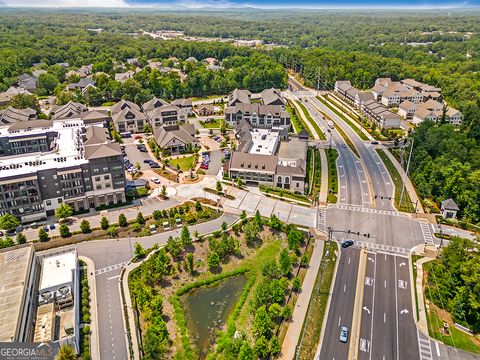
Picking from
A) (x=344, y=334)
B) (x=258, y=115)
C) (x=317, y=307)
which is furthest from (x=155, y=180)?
(x=344, y=334)

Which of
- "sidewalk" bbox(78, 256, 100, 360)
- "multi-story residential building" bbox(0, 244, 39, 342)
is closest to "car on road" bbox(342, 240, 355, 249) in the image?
"sidewalk" bbox(78, 256, 100, 360)

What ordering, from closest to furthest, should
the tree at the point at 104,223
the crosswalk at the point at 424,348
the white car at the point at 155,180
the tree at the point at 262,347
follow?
the tree at the point at 262,347, the crosswalk at the point at 424,348, the tree at the point at 104,223, the white car at the point at 155,180

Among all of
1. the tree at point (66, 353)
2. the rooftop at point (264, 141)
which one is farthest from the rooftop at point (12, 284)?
the rooftop at point (264, 141)

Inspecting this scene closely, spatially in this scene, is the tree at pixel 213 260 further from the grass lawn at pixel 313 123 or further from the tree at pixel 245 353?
the grass lawn at pixel 313 123

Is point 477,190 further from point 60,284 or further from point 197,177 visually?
point 60,284

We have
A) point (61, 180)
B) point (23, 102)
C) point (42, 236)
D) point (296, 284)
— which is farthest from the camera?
point (23, 102)

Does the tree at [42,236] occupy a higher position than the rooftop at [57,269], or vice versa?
the rooftop at [57,269]

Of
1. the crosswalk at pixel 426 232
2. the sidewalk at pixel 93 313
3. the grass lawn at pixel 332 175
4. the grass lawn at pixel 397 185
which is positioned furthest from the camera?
the grass lawn at pixel 332 175

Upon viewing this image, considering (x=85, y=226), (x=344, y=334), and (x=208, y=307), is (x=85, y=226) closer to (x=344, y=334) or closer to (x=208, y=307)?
(x=208, y=307)
